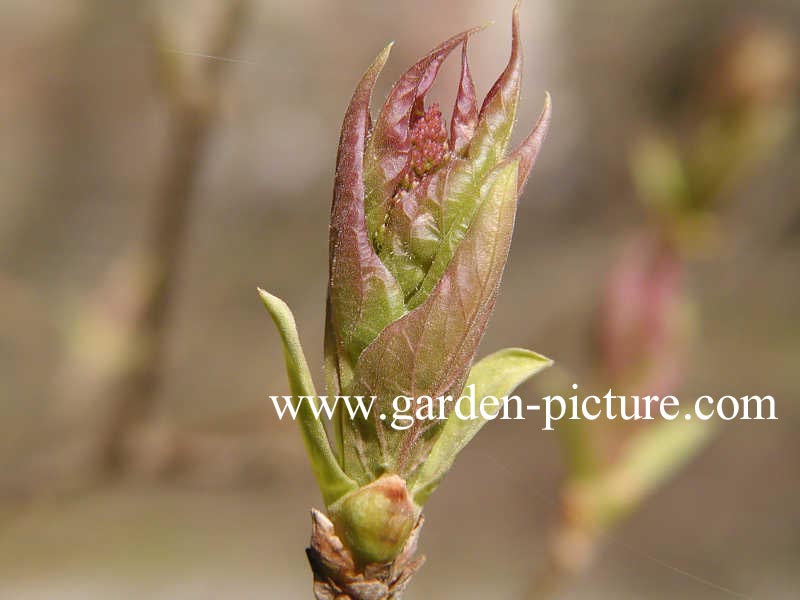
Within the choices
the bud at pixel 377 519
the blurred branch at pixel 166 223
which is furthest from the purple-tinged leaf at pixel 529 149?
the blurred branch at pixel 166 223

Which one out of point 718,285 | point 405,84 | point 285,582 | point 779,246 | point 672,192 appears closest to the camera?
point 405,84

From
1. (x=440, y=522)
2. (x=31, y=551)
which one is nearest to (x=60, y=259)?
(x=31, y=551)

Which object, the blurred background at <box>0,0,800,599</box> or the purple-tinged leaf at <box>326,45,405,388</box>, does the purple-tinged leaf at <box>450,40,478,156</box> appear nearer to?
the purple-tinged leaf at <box>326,45,405,388</box>

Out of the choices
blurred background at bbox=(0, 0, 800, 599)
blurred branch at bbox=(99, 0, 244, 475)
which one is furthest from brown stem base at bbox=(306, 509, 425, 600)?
blurred background at bbox=(0, 0, 800, 599)

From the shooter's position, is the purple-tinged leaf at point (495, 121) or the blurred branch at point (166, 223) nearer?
the purple-tinged leaf at point (495, 121)

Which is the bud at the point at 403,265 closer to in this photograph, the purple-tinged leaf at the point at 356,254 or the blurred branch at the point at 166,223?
the purple-tinged leaf at the point at 356,254

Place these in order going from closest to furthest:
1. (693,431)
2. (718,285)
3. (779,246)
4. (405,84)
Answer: (405,84) < (693,431) < (779,246) < (718,285)

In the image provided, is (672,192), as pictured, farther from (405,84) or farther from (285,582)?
(285,582)
